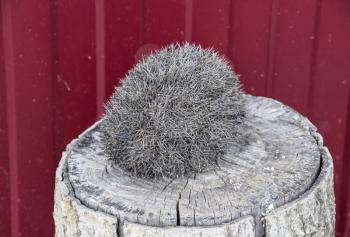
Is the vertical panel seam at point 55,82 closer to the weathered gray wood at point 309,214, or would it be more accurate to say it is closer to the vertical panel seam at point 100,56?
the vertical panel seam at point 100,56

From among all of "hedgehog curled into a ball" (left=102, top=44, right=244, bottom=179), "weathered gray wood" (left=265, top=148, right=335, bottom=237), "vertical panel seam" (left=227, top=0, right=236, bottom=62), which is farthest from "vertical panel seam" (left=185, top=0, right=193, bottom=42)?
"weathered gray wood" (left=265, top=148, right=335, bottom=237)

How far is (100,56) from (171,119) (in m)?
0.91

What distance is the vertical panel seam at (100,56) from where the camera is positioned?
103 inches

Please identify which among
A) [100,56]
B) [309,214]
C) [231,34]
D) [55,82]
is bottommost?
[309,214]

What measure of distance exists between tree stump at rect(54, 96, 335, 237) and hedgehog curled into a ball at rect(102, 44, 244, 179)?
59 mm

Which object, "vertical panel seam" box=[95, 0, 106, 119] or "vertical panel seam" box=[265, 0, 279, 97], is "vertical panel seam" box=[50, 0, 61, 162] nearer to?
"vertical panel seam" box=[95, 0, 106, 119]

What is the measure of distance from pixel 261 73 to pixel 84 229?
1.24 metres

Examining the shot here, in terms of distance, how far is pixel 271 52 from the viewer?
8.84 ft

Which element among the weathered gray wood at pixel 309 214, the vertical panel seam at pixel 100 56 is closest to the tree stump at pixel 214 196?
the weathered gray wood at pixel 309 214

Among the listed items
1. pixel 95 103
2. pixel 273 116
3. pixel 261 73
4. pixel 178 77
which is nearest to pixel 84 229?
pixel 178 77

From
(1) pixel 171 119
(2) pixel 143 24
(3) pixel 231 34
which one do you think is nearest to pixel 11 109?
(2) pixel 143 24

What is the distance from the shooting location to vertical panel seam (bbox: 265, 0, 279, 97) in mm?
2646

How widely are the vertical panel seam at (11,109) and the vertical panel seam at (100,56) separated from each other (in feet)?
1.11

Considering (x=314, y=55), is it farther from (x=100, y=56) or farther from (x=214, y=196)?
(x=214, y=196)
